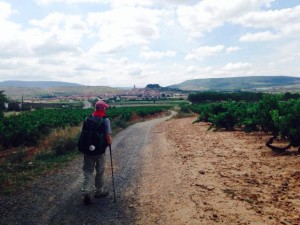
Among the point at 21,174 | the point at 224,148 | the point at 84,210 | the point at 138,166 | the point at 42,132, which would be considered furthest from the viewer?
the point at 42,132

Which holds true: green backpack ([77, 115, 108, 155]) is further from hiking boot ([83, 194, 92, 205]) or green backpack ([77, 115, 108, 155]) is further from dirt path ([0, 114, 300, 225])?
dirt path ([0, 114, 300, 225])

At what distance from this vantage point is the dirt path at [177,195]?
6551 mm

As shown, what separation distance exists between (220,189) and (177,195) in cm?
116

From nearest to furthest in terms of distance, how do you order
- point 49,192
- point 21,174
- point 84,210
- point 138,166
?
point 84,210 → point 49,192 → point 21,174 → point 138,166

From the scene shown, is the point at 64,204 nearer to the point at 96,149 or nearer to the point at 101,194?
the point at 101,194

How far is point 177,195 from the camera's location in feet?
26.7

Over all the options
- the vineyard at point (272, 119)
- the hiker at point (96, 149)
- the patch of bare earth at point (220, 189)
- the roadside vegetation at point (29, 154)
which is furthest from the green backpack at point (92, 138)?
the vineyard at point (272, 119)

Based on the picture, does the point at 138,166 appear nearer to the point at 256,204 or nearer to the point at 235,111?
the point at 256,204

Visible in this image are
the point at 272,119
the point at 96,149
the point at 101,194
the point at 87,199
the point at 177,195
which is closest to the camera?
the point at 87,199

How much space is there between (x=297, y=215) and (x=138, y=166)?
639cm

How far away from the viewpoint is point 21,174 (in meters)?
10.6

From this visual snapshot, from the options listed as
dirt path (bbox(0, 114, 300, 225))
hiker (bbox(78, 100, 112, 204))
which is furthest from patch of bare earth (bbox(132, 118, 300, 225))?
hiker (bbox(78, 100, 112, 204))

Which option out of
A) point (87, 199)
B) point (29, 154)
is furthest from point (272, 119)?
point (29, 154)

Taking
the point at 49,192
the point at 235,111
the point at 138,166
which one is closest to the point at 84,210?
the point at 49,192
